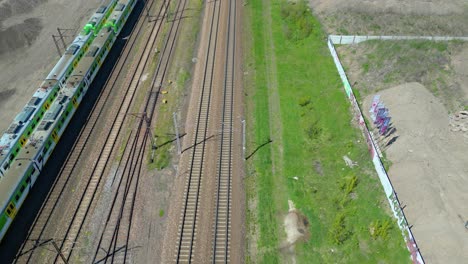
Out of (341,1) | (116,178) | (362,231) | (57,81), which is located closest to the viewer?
(362,231)

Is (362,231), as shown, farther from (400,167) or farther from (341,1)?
(341,1)

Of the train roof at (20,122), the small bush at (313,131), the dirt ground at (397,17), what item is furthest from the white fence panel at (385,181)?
the train roof at (20,122)

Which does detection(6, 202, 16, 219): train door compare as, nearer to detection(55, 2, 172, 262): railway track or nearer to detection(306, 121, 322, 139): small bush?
detection(55, 2, 172, 262): railway track

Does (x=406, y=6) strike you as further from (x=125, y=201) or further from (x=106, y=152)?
(x=125, y=201)

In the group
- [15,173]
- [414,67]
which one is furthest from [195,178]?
[414,67]

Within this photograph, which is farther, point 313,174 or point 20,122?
point 20,122

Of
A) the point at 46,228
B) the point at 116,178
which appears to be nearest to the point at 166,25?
the point at 116,178
